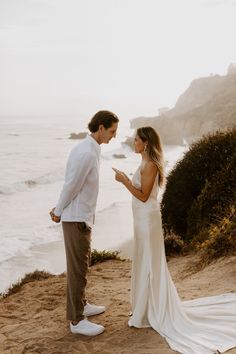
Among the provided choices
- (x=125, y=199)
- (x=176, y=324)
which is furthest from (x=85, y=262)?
(x=125, y=199)

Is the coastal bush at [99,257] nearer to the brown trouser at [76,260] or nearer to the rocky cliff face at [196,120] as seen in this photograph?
the brown trouser at [76,260]

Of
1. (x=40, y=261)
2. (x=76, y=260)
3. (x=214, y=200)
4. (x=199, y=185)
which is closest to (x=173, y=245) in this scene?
(x=214, y=200)

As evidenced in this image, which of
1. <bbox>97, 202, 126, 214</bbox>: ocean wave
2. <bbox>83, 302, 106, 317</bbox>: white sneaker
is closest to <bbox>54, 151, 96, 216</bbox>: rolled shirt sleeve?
<bbox>83, 302, 106, 317</bbox>: white sneaker

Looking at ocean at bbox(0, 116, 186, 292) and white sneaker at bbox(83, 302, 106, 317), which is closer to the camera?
white sneaker at bbox(83, 302, 106, 317)

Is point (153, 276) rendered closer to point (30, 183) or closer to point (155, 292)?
point (155, 292)

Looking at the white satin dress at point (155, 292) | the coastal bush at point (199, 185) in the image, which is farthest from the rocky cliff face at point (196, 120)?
the white satin dress at point (155, 292)

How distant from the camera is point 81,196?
546 centimetres

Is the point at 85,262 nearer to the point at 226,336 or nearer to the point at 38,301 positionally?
the point at 226,336

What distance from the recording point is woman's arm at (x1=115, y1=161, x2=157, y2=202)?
215 inches

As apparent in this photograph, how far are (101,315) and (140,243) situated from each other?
1.53 meters

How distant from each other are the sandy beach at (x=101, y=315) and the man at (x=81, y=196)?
0.69 metres

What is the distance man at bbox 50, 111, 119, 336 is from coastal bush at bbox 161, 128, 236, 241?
19.4 feet

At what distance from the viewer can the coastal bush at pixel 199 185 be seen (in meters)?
11.2

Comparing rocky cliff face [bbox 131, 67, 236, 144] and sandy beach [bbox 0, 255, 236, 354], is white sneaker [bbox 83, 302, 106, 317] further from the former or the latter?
rocky cliff face [bbox 131, 67, 236, 144]
